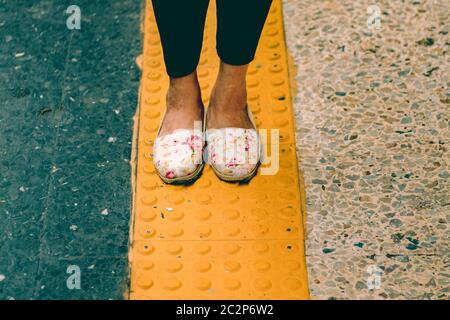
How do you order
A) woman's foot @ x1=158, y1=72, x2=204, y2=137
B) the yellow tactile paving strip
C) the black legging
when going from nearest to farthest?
the black legging
the yellow tactile paving strip
woman's foot @ x1=158, y1=72, x2=204, y2=137

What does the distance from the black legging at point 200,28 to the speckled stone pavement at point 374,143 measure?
49 cm

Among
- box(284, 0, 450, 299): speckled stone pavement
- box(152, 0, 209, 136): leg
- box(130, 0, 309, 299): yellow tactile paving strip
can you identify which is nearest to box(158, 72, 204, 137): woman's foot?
box(152, 0, 209, 136): leg

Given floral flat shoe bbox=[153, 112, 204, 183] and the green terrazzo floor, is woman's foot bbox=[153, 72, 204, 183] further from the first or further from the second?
the green terrazzo floor

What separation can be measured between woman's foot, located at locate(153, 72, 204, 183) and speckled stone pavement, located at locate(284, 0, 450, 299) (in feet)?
1.25

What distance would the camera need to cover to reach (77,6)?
247cm

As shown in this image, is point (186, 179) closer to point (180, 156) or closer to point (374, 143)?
point (180, 156)

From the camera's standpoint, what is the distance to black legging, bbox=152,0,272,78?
1.59 m

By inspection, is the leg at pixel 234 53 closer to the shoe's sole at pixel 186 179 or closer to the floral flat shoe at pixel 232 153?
the floral flat shoe at pixel 232 153

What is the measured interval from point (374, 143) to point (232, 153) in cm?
52

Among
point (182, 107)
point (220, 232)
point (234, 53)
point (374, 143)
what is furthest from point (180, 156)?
point (374, 143)

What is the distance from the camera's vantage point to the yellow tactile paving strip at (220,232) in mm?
1740

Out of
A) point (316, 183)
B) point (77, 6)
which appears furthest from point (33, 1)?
point (316, 183)

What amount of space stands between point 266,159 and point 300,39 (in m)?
0.63

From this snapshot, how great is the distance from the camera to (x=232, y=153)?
1.92 meters
